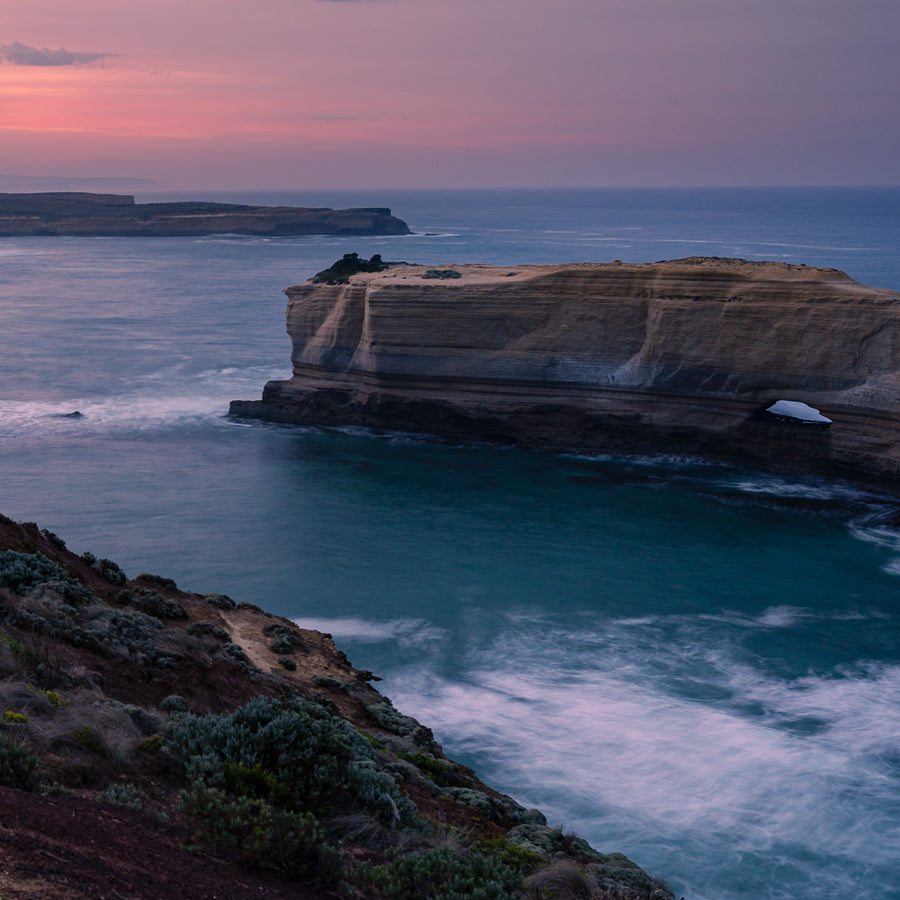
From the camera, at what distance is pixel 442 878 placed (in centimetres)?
781

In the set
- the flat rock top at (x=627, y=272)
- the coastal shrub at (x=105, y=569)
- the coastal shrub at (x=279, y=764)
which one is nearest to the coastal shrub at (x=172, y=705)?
the coastal shrub at (x=279, y=764)

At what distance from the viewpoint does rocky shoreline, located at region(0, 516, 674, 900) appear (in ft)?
22.7

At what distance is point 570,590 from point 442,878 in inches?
761

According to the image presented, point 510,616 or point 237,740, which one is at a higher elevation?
point 237,740

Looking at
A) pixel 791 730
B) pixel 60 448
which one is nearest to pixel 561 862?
pixel 791 730

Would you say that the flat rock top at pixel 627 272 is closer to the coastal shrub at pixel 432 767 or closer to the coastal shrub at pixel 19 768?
the coastal shrub at pixel 432 767

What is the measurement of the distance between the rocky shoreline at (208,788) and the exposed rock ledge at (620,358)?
934 inches

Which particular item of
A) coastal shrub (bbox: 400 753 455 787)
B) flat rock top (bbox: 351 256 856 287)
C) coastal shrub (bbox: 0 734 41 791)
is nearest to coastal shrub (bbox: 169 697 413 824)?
coastal shrub (bbox: 0 734 41 791)

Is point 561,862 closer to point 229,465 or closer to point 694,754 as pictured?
point 694,754

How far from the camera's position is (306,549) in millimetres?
29891

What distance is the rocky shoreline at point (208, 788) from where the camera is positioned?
22.7 ft

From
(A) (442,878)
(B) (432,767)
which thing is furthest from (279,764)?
(B) (432,767)

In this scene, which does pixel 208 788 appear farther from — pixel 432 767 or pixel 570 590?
pixel 570 590

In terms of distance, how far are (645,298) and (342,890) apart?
3169cm
